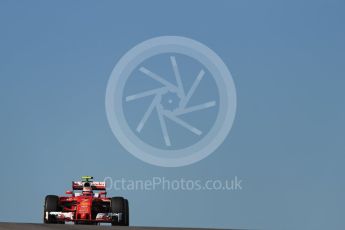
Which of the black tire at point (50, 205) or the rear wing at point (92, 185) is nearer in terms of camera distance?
the black tire at point (50, 205)

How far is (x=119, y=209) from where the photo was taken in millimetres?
37281

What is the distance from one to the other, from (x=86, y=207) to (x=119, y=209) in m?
2.06

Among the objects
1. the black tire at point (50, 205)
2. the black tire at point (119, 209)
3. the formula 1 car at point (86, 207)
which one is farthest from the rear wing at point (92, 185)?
the black tire at point (119, 209)

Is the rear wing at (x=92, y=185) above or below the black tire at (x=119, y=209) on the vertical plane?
above

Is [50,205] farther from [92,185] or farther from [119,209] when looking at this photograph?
[92,185]

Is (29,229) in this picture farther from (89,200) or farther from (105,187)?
(105,187)

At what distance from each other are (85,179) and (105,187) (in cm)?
110

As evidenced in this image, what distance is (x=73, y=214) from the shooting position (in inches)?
1476

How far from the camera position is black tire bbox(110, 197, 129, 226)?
121 ft

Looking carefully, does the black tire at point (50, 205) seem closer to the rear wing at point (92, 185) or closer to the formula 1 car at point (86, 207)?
the formula 1 car at point (86, 207)

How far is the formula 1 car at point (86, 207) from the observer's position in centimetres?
3706

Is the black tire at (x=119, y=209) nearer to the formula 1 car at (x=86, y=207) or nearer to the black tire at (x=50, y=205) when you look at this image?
the formula 1 car at (x=86, y=207)

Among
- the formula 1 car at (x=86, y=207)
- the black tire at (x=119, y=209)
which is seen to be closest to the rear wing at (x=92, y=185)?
the formula 1 car at (x=86, y=207)

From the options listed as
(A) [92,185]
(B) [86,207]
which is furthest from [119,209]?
(A) [92,185]
